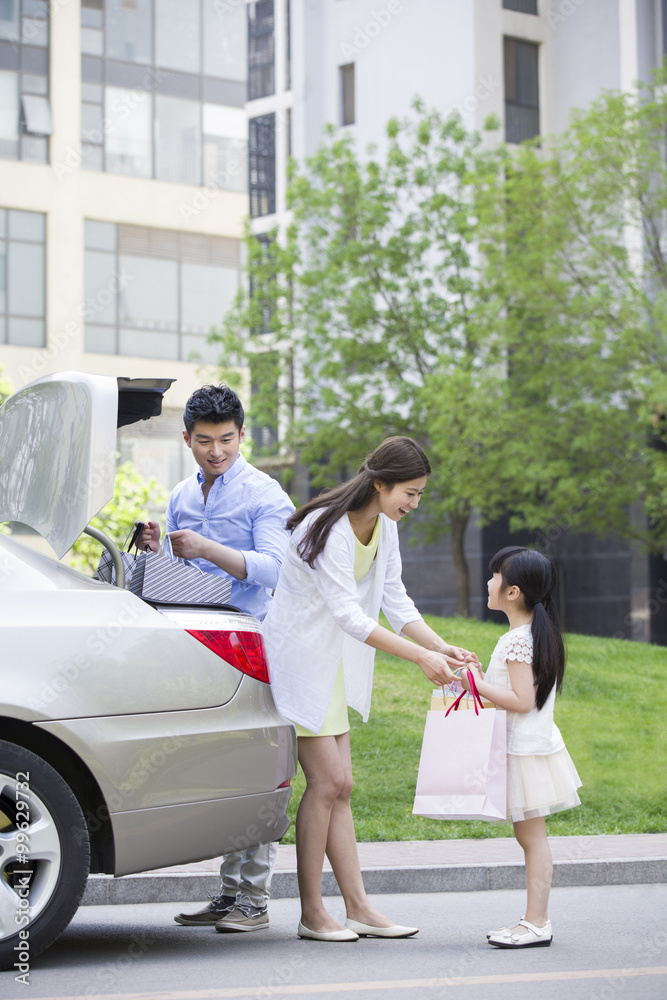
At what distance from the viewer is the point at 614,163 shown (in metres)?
20.6

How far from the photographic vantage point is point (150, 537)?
5059 mm

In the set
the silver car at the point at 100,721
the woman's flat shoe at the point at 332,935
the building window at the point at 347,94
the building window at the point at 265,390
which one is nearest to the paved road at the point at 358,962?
the woman's flat shoe at the point at 332,935

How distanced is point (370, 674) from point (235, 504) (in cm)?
89

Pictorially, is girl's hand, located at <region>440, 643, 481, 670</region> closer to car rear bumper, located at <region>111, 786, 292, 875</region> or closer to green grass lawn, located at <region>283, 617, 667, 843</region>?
car rear bumper, located at <region>111, 786, 292, 875</region>

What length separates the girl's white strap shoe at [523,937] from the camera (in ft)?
15.9

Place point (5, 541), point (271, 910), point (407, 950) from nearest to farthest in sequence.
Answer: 1. point (5, 541)
2. point (407, 950)
3. point (271, 910)

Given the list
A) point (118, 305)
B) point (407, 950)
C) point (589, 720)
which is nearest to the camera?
point (407, 950)

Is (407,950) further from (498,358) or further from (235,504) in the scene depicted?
(498,358)

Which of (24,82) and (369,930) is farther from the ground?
(24,82)

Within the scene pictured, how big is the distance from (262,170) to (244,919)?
111 ft

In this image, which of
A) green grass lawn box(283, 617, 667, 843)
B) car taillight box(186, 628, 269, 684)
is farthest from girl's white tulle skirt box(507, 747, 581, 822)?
green grass lawn box(283, 617, 667, 843)

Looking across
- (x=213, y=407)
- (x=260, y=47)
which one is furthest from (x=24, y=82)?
(x=213, y=407)

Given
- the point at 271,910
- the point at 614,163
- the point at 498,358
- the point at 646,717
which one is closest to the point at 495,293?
the point at 498,358

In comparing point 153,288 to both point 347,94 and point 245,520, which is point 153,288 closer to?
point 347,94
